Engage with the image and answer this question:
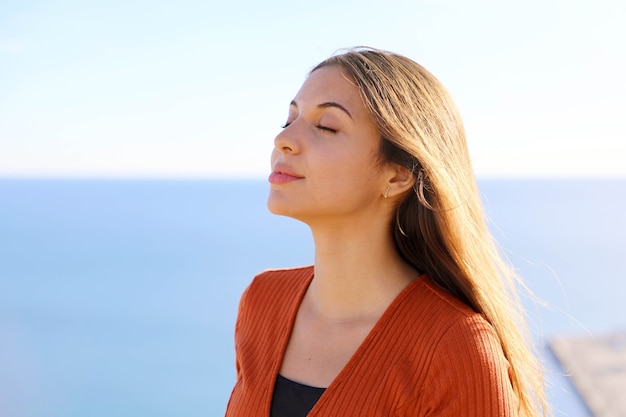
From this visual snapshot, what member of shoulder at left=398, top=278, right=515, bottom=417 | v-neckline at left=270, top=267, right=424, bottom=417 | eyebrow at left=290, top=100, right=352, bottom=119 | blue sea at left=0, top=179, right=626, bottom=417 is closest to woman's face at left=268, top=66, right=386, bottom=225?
eyebrow at left=290, top=100, right=352, bottom=119

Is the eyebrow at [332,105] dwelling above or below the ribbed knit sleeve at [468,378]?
above

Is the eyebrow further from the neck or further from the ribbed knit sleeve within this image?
the ribbed knit sleeve

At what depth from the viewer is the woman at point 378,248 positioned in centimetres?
143

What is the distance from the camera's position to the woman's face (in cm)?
149

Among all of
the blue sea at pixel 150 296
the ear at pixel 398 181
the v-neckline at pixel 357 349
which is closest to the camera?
the v-neckline at pixel 357 349

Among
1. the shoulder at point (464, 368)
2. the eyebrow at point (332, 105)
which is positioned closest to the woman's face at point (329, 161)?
the eyebrow at point (332, 105)

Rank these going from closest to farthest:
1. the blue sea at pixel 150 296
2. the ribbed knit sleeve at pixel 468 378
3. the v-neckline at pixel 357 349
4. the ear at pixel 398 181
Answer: the ribbed knit sleeve at pixel 468 378 → the v-neckline at pixel 357 349 → the ear at pixel 398 181 → the blue sea at pixel 150 296

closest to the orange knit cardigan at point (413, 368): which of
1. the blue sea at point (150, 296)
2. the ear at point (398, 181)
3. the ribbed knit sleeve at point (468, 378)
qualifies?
the ribbed knit sleeve at point (468, 378)

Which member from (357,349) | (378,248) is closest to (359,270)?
(378,248)

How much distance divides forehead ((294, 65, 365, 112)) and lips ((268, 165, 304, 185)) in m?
0.17

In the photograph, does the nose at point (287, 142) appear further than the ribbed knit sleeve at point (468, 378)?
Yes

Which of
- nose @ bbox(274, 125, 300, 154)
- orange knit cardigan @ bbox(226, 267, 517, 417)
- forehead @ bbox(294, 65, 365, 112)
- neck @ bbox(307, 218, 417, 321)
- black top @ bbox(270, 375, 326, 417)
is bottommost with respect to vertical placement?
black top @ bbox(270, 375, 326, 417)

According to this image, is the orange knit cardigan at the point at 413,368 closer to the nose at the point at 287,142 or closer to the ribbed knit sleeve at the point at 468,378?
the ribbed knit sleeve at the point at 468,378

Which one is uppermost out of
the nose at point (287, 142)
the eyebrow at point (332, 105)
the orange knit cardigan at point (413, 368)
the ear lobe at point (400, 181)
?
the eyebrow at point (332, 105)
